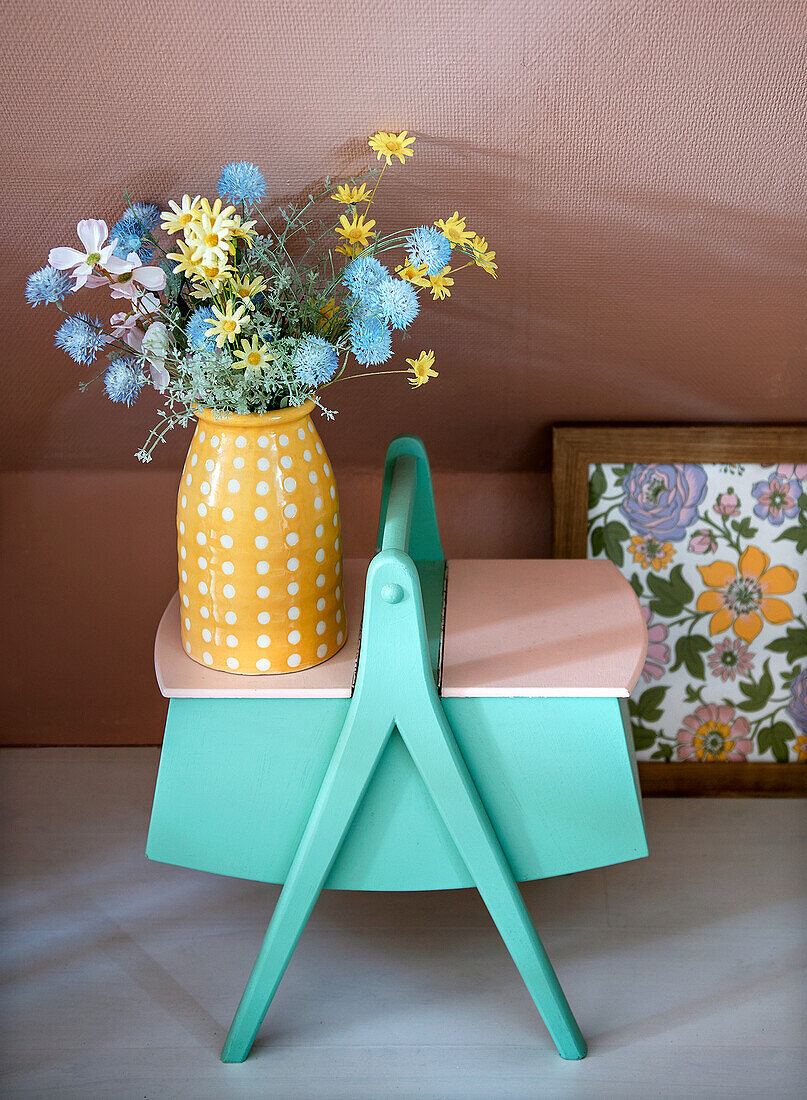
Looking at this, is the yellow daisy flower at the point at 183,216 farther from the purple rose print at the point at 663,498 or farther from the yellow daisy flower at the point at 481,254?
the purple rose print at the point at 663,498

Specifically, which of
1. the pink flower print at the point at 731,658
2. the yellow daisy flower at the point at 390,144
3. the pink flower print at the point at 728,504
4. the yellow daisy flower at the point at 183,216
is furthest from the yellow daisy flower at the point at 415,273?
the pink flower print at the point at 731,658

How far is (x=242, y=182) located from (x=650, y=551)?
0.86m

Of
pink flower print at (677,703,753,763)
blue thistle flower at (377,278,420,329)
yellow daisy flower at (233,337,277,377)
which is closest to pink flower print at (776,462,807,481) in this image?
pink flower print at (677,703,753,763)

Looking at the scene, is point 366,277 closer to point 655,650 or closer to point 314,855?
point 314,855

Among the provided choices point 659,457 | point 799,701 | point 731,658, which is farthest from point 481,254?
point 799,701

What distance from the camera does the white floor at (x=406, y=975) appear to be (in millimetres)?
1186

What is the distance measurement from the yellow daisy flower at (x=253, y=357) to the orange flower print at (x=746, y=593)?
86 centimetres

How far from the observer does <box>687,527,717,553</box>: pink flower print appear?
1590mm

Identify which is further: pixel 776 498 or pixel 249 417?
pixel 776 498

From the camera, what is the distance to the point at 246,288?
1.02 meters

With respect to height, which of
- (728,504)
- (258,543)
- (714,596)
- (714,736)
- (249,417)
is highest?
(249,417)

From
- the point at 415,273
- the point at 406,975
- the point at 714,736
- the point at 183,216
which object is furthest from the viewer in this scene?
the point at 714,736

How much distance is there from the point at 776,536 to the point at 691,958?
2.09ft

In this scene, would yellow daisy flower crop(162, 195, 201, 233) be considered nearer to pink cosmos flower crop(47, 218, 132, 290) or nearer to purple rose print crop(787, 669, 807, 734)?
pink cosmos flower crop(47, 218, 132, 290)
